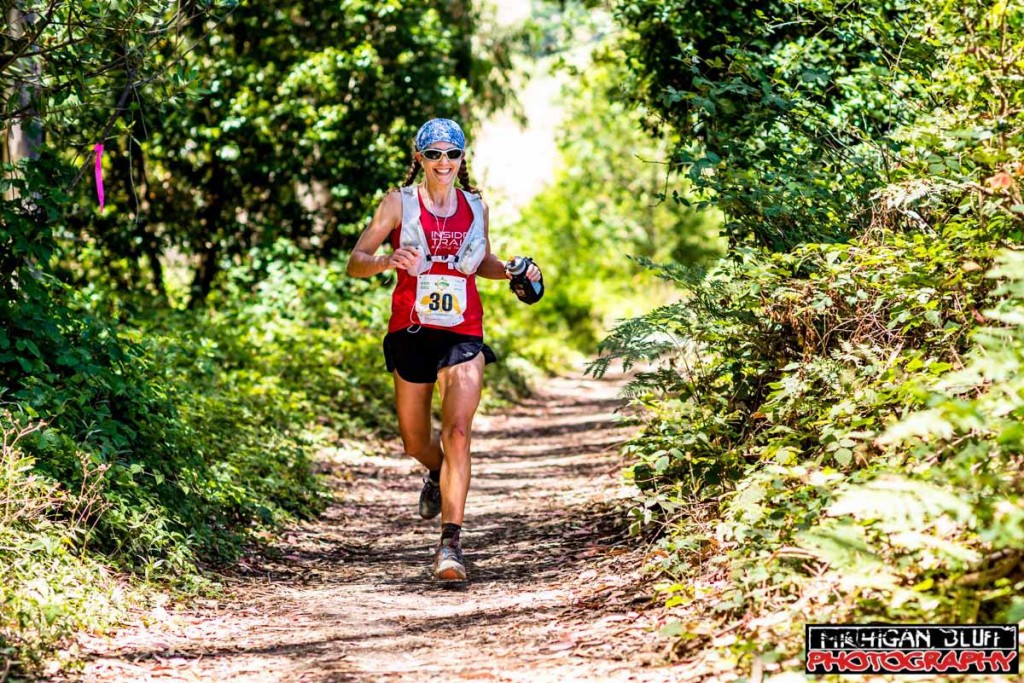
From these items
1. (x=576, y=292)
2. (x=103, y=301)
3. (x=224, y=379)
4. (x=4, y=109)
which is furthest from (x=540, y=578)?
(x=576, y=292)

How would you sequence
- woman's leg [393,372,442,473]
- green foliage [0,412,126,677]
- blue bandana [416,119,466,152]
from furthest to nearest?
woman's leg [393,372,442,473] → blue bandana [416,119,466,152] → green foliage [0,412,126,677]

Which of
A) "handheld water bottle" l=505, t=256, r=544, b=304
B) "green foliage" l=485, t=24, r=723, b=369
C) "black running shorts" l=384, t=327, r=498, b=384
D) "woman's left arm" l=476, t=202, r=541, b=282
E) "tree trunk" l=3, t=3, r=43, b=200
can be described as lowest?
"black running shorts" l=384, t=327, r=498, b=384

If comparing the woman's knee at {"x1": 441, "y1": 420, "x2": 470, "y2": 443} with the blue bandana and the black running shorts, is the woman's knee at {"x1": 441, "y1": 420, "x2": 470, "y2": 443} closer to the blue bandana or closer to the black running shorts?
the black running shorts

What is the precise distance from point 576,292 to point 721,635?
2233 cm

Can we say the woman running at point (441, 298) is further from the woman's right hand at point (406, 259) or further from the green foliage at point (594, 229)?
the green foliage at point (594, 229)

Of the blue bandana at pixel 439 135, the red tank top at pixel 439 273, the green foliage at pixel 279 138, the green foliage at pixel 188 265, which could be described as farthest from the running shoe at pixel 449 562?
the green foliage at pixel 279 138

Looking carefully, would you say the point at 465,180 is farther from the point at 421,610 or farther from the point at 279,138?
the point at 279,138

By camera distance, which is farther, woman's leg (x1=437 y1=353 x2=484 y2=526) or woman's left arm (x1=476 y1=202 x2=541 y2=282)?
woman's left arm (x1=476 y1=202 x2=541 y2=282)

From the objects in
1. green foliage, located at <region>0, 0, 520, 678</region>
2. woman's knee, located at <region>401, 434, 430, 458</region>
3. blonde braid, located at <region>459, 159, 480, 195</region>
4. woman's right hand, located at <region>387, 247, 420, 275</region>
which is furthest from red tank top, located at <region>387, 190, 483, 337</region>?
green foliage, located at <region>0, 0, 520, 678</region>

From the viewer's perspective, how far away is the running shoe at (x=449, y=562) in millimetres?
6250

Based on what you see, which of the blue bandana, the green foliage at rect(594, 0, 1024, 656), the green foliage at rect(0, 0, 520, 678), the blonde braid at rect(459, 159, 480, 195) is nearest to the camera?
the green foliage at rect(594, 0, 1024, 656)

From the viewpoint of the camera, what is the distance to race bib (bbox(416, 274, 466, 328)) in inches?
247

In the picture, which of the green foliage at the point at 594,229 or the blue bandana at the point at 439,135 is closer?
the blue bandana at the point at 439,135

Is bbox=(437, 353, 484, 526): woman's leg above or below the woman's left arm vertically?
below
